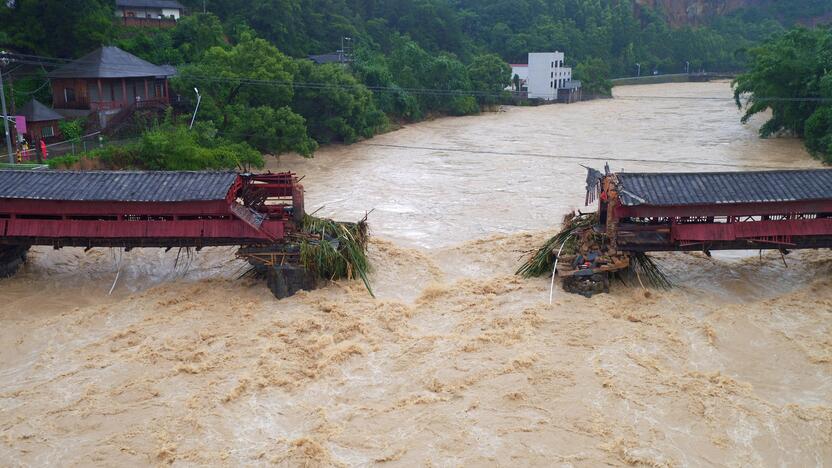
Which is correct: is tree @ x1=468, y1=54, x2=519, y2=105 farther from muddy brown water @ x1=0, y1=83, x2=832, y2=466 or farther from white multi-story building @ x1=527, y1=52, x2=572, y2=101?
muddy brown water @ x1=0, y1=83, x2=832, y2=466

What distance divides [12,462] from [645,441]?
31.1 feet

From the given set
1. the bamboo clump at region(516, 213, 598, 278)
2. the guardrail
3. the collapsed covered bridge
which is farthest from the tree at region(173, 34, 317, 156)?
the guardrail

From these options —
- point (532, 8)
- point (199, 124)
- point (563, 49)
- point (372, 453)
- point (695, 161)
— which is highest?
point (532, 8)

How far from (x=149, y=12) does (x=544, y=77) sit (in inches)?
1435

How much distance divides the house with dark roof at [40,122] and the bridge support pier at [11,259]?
1211cm

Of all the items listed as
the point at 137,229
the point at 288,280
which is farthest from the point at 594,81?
the point at 137,229

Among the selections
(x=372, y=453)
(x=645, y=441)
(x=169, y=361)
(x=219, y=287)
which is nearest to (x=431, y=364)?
(x=372, y=453)

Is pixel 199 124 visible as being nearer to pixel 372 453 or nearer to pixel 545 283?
pixel 545 283

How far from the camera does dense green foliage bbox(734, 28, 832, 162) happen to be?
32969mm

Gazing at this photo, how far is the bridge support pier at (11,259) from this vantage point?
58.0 feet

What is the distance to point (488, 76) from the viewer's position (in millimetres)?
60781

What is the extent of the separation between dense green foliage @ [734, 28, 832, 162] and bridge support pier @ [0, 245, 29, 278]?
30.7 metres

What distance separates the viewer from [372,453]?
10836 mm

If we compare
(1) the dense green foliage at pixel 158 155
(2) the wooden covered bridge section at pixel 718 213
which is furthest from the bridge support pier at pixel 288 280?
(1) the dense green foliage at pixel 158 155
